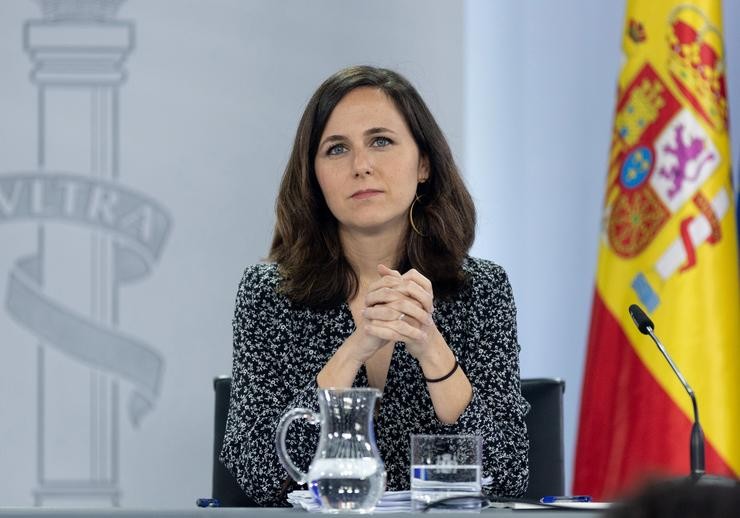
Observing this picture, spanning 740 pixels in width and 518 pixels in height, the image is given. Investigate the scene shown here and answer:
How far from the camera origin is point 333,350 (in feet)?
6.59

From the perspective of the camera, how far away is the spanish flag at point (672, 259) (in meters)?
2.91

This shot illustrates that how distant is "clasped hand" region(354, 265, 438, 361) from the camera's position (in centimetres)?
172

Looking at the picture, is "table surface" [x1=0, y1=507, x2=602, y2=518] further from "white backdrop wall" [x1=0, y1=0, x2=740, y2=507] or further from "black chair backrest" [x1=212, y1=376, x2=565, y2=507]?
"white backdrop wall" [x1=0, y1=0, x2=740, y2=507]

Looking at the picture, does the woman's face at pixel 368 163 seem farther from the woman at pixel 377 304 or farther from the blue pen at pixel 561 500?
the blue pen at pixel 561 500

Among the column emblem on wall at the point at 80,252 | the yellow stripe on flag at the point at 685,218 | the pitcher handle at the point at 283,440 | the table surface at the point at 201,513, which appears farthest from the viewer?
the column emblem on wall at the point at 80,252

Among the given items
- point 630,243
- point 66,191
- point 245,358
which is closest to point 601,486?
point 630,243

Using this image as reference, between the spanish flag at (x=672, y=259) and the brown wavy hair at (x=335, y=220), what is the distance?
0.95 m

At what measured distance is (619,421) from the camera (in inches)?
117

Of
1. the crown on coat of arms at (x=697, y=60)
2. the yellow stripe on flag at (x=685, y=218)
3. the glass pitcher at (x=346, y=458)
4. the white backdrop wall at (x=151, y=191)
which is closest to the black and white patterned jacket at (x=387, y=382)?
the glass pitcher at (x=346, y=458)

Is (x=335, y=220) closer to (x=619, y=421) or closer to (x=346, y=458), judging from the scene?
(x=346, y=458)

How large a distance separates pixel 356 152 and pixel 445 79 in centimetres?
149

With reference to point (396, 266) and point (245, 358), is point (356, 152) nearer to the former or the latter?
point (396, 266)

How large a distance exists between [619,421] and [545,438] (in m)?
1.07

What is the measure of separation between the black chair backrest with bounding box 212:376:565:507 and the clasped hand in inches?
13.7
